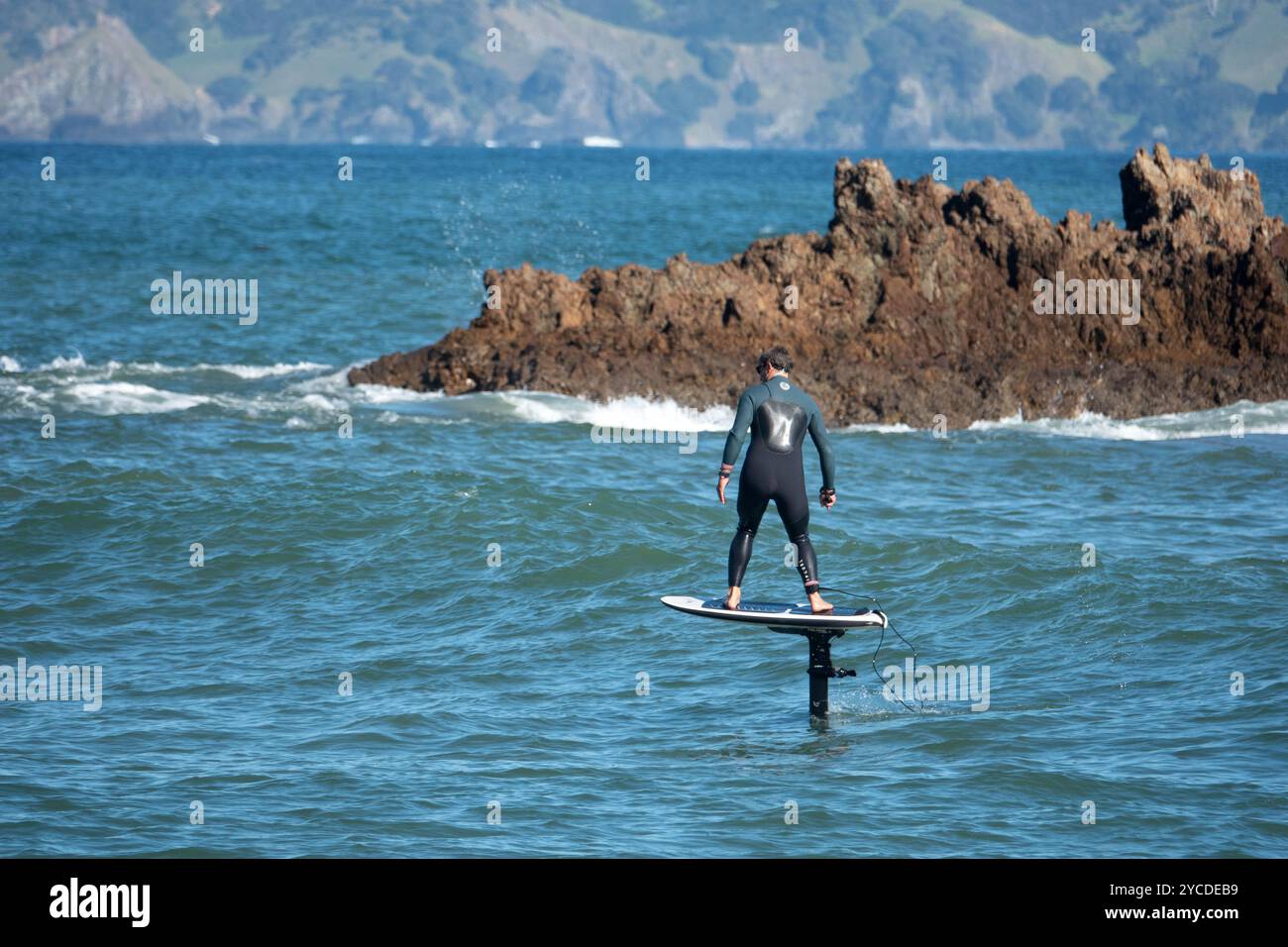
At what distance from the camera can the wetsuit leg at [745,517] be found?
13.0 m

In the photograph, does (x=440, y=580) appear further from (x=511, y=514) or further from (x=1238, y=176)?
(x=1238, y=176)

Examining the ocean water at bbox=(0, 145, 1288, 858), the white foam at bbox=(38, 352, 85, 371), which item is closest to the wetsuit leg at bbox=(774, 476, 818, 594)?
the ocean water at bbox=(0, 145, 1288, 858)

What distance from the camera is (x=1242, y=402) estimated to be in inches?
1000

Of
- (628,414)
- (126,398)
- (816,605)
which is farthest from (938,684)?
(126,398)

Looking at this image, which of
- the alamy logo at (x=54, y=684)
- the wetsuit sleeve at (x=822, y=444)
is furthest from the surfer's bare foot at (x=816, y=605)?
the alamy logo at (x=54, y=684)

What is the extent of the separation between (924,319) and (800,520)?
1366cm

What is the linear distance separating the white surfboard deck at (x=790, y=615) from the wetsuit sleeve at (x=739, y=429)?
116 centimetres

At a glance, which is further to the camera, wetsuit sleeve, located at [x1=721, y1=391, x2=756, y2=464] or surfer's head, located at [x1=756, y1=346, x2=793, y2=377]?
surfer's head, located at [x1=756, y1=346, x2=793, y2=377]

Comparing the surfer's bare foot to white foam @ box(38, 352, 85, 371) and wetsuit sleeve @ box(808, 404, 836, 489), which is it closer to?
wetsuit sleeve @ box(808, 404, 836, 489)

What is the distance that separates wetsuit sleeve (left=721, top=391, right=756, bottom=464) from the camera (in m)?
12.5

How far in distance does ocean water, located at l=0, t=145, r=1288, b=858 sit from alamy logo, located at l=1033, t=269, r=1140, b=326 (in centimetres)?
210
